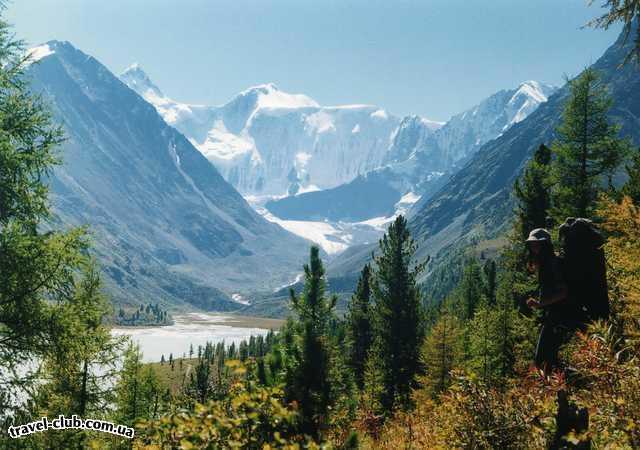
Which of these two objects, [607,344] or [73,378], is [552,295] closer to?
[607,344]

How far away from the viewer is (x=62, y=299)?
46.4 feet

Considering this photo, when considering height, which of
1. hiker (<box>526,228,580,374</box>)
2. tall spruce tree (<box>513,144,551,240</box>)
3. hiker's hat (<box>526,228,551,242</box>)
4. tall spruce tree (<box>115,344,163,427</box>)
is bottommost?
tall spruce tree (<box>115,344,163,427</box>)

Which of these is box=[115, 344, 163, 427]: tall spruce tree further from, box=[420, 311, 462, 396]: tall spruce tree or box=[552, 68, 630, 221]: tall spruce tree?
box=[552, 68, 630, 221]: tall spruce tree

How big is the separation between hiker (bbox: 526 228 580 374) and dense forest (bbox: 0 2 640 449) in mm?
412

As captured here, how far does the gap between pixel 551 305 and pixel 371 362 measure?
85.9 feet

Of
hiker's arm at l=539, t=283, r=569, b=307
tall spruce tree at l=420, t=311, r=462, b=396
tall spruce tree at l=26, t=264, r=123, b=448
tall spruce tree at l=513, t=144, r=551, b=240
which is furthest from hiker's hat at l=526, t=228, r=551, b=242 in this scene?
tall spruce tree at l=420, t=311, r=462, b=396

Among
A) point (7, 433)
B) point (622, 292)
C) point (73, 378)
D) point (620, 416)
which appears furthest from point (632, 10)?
point (73, 378)

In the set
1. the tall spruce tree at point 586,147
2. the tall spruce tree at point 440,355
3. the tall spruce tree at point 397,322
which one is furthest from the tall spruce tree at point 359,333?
the tall spruce tree at point 586,147

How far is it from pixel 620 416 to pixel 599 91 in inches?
944

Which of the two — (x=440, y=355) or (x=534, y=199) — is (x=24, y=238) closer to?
(x=534, y=199)

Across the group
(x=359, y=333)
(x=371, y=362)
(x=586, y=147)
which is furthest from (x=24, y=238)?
(x=359, y=333)

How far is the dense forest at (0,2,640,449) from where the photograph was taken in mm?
6438

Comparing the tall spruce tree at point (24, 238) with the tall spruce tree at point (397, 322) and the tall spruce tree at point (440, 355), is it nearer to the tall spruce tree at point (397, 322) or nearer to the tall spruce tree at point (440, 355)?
the tall spruce tree at point (440, 355)

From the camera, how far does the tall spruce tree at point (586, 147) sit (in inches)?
969
